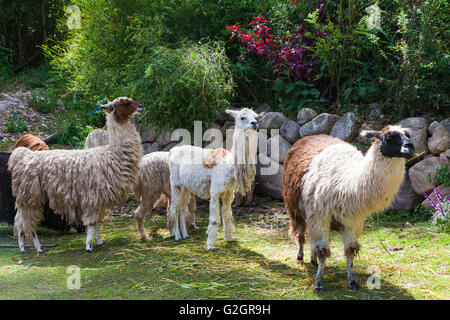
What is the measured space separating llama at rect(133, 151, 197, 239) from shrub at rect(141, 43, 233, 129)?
1.07m

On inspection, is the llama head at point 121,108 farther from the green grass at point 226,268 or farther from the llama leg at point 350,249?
the llama leg at point 350,249

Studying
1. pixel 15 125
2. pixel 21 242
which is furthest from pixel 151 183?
pixel 15 125

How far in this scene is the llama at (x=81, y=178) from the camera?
477cm

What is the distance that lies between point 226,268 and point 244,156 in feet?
3.89

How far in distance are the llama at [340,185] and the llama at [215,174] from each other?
1.91ft

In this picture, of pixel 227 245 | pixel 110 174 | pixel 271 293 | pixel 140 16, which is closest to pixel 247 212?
pixel 227 245

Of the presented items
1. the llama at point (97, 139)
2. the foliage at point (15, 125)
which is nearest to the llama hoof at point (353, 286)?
the llama at point (97, 139)

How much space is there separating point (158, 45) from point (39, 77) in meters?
6.69

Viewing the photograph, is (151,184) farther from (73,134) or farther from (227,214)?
(73,134)

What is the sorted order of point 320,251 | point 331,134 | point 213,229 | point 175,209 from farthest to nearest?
point 331,134 < point 175,209 < point 213,229 < point 320,251

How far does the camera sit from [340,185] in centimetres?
334

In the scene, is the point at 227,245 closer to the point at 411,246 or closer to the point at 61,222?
the point at 411,246

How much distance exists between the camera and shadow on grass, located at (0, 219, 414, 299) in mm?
3438

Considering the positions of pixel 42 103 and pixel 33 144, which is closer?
pixel 33 144
